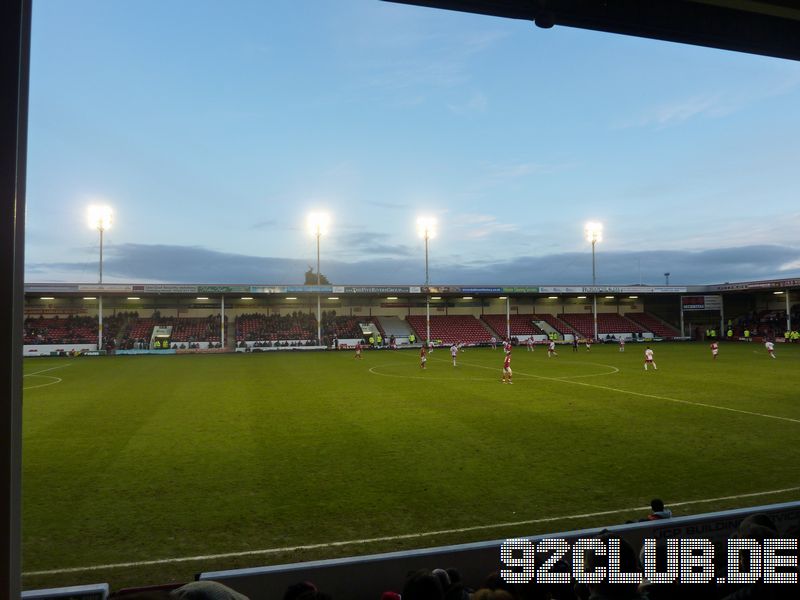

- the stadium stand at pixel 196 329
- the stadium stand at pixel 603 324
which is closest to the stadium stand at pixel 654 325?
the stadium stand at pixel 603 324

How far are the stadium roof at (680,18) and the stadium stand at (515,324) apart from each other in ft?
175

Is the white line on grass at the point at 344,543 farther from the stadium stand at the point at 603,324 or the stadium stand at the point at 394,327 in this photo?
the stadium stand at the point at 603,324

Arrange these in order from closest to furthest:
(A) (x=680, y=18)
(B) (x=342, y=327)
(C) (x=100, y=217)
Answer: (A) (x=680, y=18)
(C) (x=100, y=217)
(B) (x=342, y=327)

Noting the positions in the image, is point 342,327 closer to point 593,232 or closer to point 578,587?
point 593,232

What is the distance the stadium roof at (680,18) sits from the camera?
3.83 meters

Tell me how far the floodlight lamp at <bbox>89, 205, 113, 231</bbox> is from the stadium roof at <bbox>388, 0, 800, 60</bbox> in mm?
48596

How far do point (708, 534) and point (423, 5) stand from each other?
5295 mm

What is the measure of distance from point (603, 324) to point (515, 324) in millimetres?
10878

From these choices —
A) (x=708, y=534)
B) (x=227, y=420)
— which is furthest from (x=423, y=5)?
(x=227, y=420)

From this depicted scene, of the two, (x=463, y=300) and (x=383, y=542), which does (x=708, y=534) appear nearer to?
(x=383, y=542)

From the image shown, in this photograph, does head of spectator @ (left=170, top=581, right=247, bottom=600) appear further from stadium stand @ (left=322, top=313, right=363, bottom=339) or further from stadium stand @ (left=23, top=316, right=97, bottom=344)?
stadium stand @ (left=23, top=316, right=97, bottom=344)

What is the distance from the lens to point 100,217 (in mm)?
44562

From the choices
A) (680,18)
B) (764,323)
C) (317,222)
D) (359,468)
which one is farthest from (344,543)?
(764,323)

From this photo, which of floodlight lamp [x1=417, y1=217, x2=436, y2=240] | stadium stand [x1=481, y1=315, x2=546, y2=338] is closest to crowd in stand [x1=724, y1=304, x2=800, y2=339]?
stadium stand [x1=481, y1=315, x2=546, y2=338]
